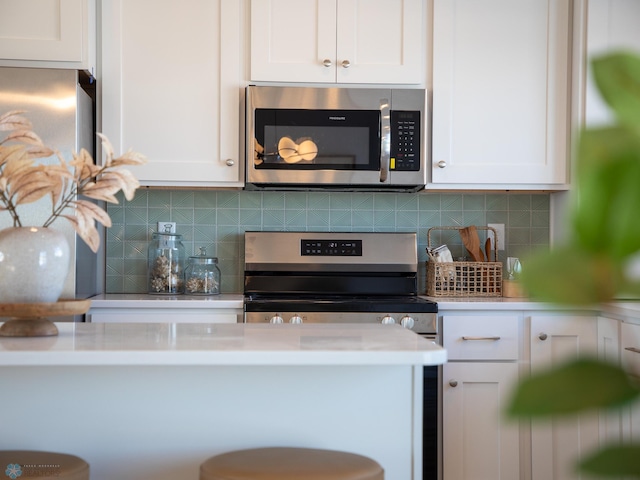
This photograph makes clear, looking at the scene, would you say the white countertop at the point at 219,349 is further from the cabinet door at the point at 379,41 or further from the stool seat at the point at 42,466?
the cabinet door at the point at 379,41

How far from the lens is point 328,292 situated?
10.9 ft

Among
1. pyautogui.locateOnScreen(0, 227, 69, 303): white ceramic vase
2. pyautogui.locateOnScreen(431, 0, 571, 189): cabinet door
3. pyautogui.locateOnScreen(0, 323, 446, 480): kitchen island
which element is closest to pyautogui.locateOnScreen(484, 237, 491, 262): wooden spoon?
pyautogui.locateOnScreen(431, 0, 571, 189): cabinet door

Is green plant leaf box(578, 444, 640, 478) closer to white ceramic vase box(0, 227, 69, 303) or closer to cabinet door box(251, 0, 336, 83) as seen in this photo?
white ceramic vase box(0, 227, 69, 303)

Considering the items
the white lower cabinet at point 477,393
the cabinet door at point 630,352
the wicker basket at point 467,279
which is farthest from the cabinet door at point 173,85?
the cabinet door at point 630,352

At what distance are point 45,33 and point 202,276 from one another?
1187 millimetres

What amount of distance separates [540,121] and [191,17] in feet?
5.08

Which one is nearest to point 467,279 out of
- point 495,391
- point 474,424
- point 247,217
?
point 495,391

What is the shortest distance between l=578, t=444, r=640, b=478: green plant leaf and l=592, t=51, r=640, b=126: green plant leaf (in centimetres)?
7

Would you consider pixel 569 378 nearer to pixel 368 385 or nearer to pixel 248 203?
pixel 368 385

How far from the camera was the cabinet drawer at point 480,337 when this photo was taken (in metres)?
2.91

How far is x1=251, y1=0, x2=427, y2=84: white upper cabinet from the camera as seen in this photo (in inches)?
122

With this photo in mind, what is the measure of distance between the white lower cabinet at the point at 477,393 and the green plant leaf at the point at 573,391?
2.81 m

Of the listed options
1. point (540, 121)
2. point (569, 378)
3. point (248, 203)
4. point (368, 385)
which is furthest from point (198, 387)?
point (540, 121)

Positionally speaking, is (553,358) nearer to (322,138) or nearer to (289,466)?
(322,138)
